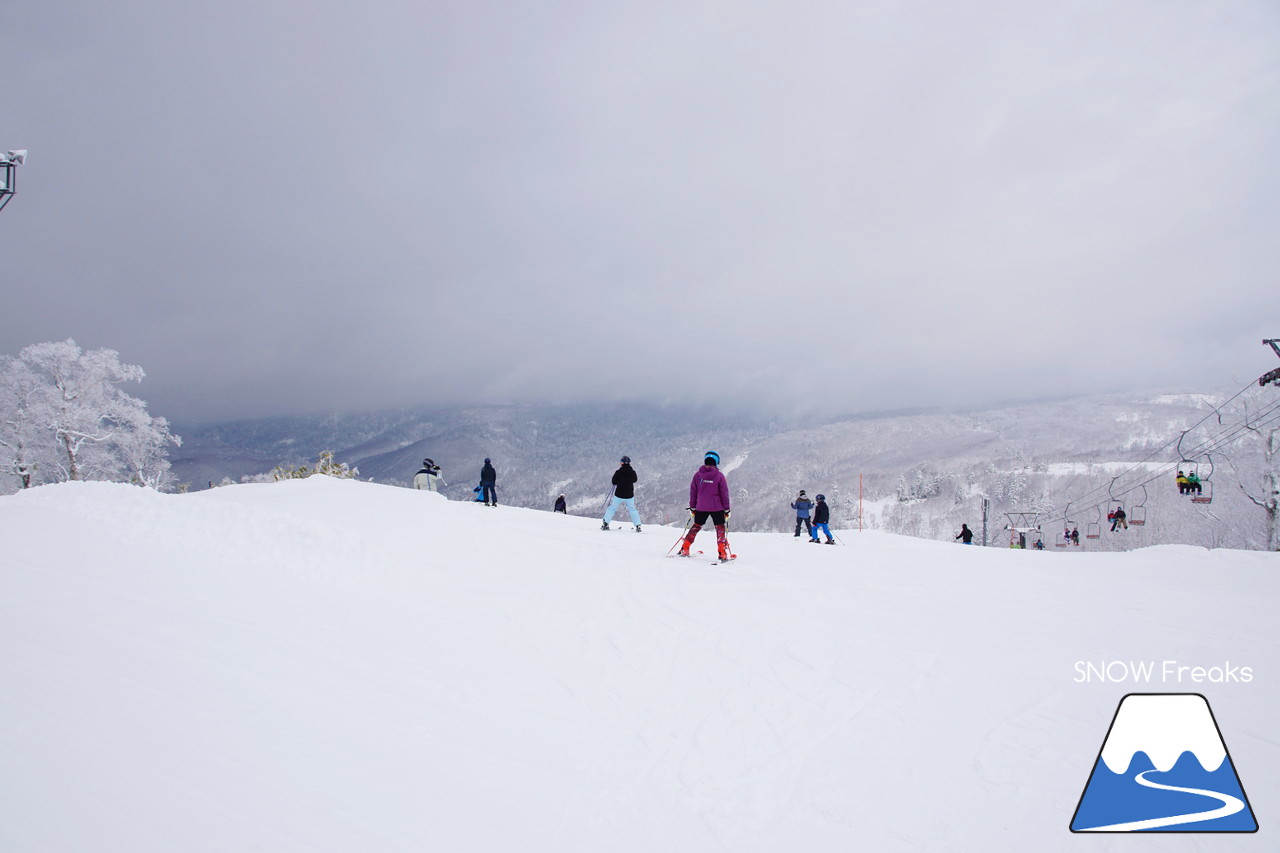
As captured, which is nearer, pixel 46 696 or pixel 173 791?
pixel 173 791

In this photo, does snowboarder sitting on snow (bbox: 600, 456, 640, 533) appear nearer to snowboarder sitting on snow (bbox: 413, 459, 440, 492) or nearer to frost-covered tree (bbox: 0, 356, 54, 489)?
snowboarder sitting on snow (bbox: 413, 459, 440, 492)

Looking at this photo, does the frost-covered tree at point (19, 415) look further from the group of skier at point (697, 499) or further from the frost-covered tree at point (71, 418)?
the group of skier at point (697, 499)

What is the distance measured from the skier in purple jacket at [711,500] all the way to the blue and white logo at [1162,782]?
25.5 ft

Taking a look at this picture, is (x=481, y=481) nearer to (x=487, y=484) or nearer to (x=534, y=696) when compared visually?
(x=487, y=484)

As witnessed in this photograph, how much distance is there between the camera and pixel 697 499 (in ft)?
42.1

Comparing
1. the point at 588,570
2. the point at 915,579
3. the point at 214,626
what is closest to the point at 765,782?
the point at 214,626

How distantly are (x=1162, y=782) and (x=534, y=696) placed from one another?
17.0 feet

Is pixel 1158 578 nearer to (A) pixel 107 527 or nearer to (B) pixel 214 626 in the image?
(B) pixel 214 626

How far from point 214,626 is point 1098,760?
8796 mm

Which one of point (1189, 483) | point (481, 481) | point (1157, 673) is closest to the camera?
point (1157, 673)

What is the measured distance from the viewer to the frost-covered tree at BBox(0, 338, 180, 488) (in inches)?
1262

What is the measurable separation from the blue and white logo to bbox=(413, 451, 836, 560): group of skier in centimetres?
733

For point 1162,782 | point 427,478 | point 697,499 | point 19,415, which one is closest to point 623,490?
point 697,499

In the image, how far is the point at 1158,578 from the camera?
12.3 metres
